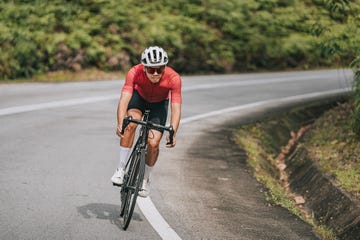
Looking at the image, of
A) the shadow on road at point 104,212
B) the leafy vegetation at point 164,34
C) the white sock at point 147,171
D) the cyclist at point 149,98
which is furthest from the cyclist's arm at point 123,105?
the leafy vegetation at point 164,34

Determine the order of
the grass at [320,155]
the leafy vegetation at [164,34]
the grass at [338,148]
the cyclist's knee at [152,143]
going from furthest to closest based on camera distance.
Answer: the leafy vegetation at [164,34], the grass at [338,148], the grass at [320,155], the cyclist's knee at [152,143]

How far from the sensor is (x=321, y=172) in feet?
34.5

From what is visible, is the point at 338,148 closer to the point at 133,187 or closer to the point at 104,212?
the point at 104,212

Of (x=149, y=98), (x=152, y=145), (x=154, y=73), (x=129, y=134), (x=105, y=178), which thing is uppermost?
(x=154, y=73)

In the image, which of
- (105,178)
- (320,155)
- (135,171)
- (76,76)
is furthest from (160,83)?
(76,76)

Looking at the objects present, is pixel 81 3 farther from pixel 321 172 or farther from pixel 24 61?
pixel 321 172

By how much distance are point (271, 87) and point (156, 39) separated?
16.3 feet

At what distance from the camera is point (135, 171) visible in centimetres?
709

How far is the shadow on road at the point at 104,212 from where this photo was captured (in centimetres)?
720

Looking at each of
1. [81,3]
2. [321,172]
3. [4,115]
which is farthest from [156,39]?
[321,172]

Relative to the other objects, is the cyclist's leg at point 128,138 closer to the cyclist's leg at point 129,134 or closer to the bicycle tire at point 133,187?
the cyclist's leg at point 129,134

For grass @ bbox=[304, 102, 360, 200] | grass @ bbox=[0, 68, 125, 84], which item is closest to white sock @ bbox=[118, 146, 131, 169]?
grass @ bbox=[304, 102, 360, 200]

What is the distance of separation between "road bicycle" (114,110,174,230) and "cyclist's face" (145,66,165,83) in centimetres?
46

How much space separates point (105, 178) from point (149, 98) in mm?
2160
